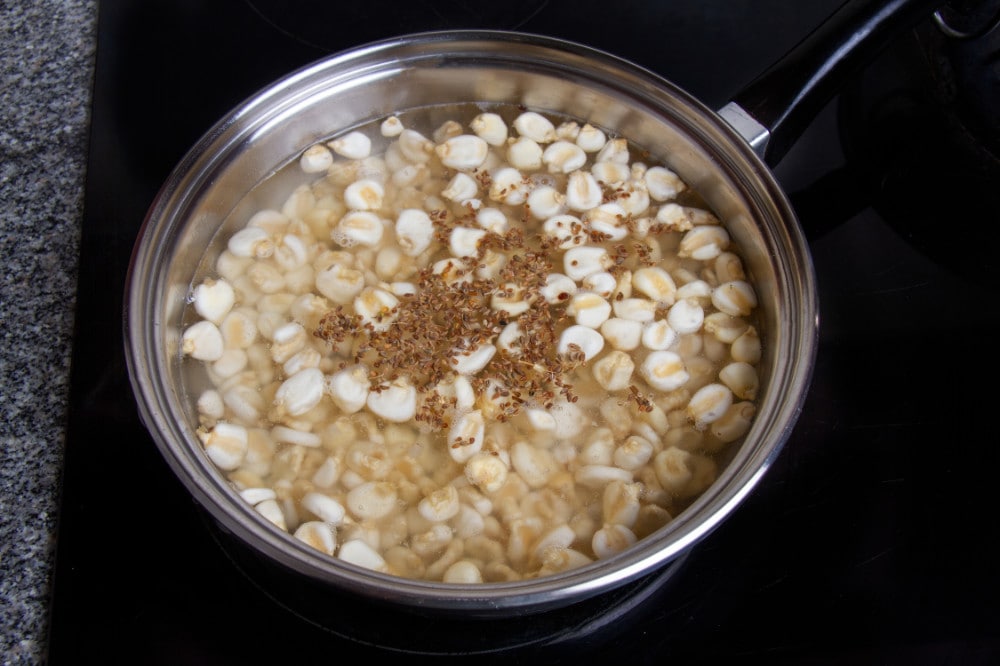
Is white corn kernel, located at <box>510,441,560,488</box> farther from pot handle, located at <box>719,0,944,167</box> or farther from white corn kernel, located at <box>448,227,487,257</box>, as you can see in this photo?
pot handle, located at <box>719,0,944,167</box>

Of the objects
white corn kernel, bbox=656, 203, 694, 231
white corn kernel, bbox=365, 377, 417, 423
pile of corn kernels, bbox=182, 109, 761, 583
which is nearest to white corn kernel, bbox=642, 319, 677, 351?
pile of corn kernels, bbox=182, 109, 761, 583

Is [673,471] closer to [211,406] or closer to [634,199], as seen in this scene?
[634,199]

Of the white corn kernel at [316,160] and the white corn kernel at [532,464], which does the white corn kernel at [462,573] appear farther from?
the white corn kernel at [316,160]

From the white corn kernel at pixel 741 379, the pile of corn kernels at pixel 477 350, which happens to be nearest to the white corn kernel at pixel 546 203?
the pile of corn kernels at pixel 477 350

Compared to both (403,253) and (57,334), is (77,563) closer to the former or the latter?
(57,334)

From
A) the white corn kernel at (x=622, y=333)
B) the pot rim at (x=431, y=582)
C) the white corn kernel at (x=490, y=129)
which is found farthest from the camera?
the white corn kernel at (x=490, y=129)

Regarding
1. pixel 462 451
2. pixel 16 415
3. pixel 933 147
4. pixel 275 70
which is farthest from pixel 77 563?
pixel 933 147
